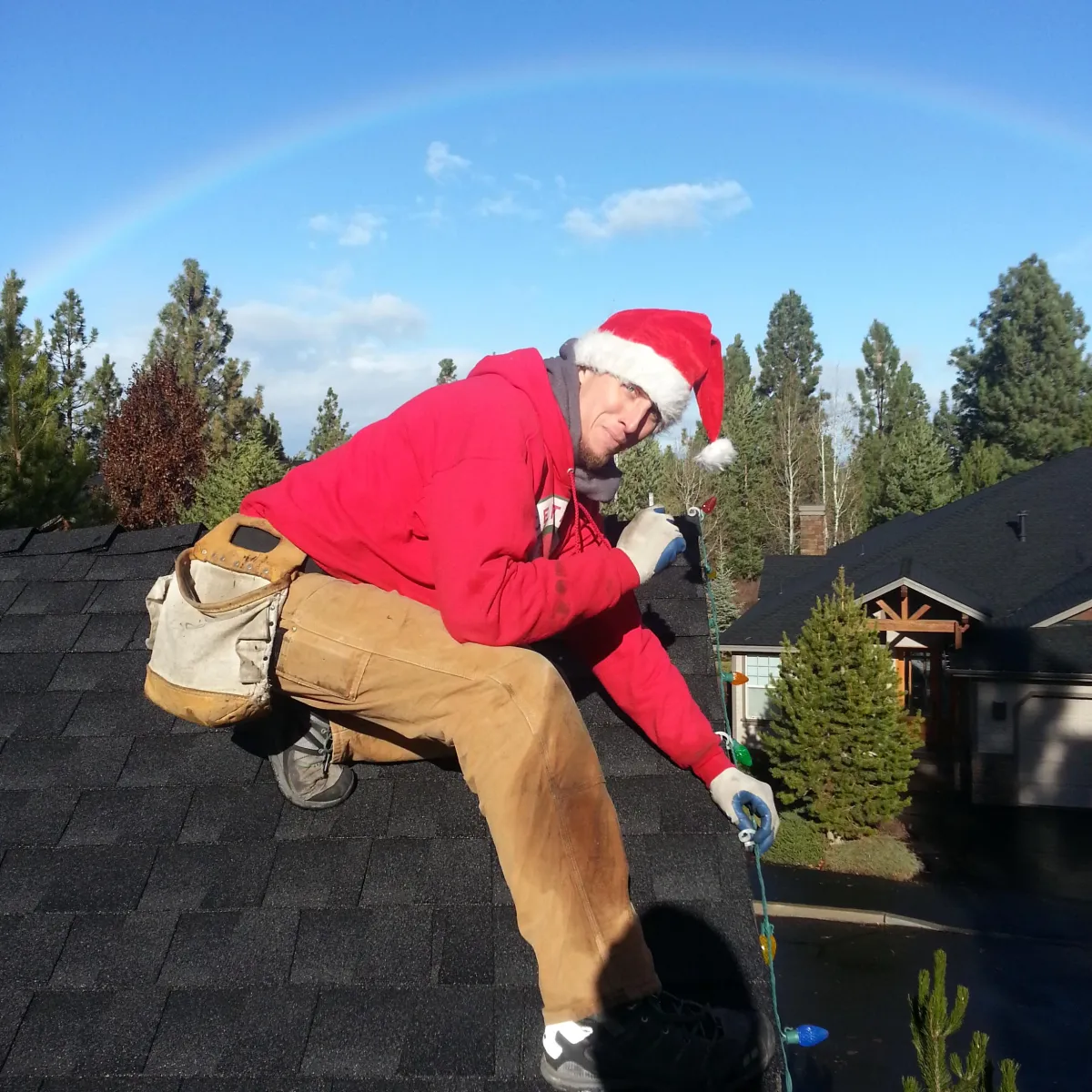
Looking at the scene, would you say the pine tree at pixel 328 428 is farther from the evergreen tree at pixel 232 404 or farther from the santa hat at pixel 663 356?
the santa hat at pixel 663 356

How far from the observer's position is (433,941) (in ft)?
7.22

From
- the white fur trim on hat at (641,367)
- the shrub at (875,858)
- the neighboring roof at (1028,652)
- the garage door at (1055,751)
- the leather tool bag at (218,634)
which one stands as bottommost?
the shrub at (875,858)

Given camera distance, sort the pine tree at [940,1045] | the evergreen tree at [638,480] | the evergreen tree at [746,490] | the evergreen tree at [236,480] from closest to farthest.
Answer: the pine tree at [940,1045], the evergreen tree at [236,480], the evergreen tree at [638,480], the evergreen tree at [746,490]

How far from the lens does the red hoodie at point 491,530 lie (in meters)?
2.00

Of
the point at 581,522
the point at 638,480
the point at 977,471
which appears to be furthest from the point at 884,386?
the point at 581,522

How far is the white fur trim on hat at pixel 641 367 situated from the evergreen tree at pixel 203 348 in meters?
30.4

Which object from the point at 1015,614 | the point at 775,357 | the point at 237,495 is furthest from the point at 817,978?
the point at 775,357

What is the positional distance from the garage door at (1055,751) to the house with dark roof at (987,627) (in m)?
0.02

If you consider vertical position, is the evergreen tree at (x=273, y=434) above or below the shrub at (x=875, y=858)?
above

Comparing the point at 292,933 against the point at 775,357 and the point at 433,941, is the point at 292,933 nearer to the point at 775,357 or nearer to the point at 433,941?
the point at 433,941

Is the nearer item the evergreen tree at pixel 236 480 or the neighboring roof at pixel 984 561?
the evergreen tree at pixel 236 480

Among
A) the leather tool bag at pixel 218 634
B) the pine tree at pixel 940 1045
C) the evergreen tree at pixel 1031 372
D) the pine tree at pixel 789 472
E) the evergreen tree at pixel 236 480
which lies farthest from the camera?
the evergreen tree at pixel 1031 372

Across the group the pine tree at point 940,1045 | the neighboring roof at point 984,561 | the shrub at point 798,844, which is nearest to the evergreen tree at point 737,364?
the neighboring roof at point 984,561

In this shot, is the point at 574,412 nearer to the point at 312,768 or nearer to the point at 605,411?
the point at 605,411
